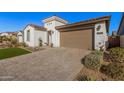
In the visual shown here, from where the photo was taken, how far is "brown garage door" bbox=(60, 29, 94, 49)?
10005 mm

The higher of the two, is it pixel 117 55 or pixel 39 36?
pixel 39 36

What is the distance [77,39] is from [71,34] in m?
1.24

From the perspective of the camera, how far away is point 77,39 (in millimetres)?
11148

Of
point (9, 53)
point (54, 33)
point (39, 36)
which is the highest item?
point (54, 33)

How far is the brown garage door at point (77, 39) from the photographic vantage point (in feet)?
32.8

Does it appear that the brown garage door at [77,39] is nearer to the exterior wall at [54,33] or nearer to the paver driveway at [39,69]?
the exterior wall at [54,33]

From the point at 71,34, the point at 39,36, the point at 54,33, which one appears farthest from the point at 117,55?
the point at 39,36

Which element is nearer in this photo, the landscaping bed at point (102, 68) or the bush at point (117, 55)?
the landscaping bed at point (102, 68)

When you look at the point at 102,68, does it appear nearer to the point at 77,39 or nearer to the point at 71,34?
the point at 77,39

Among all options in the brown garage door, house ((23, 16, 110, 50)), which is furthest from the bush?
the brown garage door

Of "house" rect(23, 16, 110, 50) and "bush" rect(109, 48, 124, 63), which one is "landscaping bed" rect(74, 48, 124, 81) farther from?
"house" rect(23, 16, 110, 50)

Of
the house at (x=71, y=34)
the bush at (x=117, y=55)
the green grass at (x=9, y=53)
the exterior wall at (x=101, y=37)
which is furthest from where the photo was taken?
the house at (x=71, y=34)

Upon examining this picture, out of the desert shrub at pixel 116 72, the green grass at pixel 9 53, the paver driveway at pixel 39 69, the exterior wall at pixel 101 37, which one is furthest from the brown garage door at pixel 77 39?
the desert shrub at pixel 116 72

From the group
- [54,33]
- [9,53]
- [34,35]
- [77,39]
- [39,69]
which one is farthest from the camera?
[54,33]
